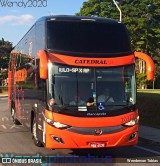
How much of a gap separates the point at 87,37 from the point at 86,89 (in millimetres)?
1425

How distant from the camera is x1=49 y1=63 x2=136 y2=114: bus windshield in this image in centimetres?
1036

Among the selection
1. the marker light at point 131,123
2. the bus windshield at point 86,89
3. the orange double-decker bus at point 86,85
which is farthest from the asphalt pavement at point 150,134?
the bus windshield at point 86,89

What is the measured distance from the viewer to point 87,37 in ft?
36.1

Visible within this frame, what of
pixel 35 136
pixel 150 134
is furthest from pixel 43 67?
pixel 150 134

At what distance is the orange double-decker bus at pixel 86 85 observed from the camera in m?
10.1

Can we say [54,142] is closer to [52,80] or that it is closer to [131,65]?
[52,80]

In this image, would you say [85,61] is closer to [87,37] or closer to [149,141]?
[87,37]

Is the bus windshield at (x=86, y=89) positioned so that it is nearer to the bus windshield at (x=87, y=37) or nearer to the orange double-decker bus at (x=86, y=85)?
the orange double-decker bus at (x=86, y=85)

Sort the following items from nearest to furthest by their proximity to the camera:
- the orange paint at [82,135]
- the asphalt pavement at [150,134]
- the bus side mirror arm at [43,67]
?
1. the bus side mirror arm at [43,67]
2. the orange paint at [82,135]
3. the asphalt pavement at [150,134]

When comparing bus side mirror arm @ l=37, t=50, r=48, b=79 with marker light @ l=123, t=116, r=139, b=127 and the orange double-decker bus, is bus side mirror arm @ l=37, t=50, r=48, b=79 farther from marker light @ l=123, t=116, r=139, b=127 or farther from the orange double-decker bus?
marker light @ l=123, t=116, r=139, b=127

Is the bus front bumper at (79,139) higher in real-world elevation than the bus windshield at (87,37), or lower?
lower

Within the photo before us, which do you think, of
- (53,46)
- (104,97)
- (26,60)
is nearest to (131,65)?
(104,97)

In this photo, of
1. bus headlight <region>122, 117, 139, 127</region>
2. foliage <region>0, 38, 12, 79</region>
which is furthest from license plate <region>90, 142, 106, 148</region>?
foliage <region>0, 38, 12, 79</region>

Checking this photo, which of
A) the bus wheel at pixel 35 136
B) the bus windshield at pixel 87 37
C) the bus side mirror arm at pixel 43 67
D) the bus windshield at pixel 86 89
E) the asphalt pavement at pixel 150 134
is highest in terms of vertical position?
the bus windshield at pixel 87 37
